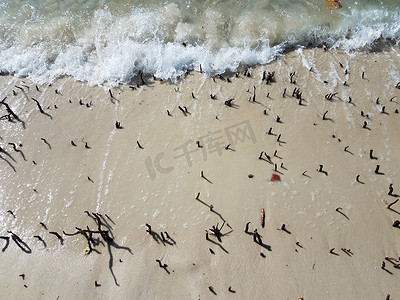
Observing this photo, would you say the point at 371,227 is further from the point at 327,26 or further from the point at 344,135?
the point at 327,26

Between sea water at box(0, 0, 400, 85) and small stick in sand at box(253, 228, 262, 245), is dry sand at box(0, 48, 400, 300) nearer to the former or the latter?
small stick in sand at box(253, 228, 262, 245)
